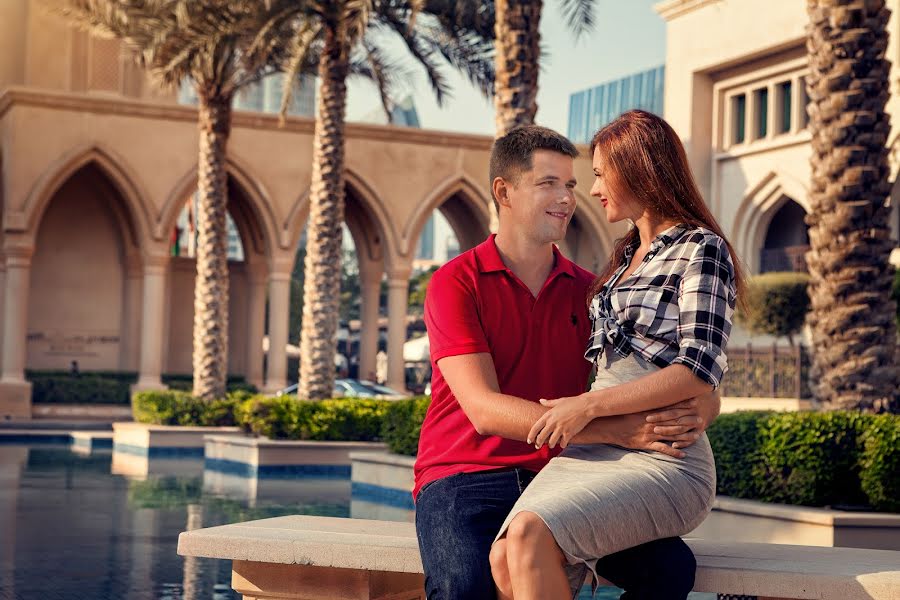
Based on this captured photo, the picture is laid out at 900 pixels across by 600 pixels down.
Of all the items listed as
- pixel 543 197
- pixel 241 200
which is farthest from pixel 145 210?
pixel 543 197

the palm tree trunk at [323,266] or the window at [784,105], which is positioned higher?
the window at [784,105]

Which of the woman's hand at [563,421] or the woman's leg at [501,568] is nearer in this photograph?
the woman's leg at [501,568]

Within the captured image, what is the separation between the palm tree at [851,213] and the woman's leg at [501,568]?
6.34 m

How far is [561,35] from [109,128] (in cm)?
1483

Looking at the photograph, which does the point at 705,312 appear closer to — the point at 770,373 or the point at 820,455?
the point at 820,455

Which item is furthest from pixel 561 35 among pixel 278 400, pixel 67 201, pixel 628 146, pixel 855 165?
pixel 67 201

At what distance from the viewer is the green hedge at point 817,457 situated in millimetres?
8492

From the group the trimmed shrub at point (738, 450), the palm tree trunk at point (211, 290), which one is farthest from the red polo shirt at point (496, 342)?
the palm tree trunk at point (211, 290)

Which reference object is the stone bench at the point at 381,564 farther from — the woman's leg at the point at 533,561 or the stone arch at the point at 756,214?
the stone arch at the point at 756,214

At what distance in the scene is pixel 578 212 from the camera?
108 ft

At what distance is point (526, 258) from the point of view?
13.2ft

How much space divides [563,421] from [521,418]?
5.5 inches

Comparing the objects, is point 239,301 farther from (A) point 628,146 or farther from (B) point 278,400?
(A) point 628,146

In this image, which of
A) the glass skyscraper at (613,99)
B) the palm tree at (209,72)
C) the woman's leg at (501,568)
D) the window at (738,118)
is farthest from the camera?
the glass skyscraper at (613,99)
